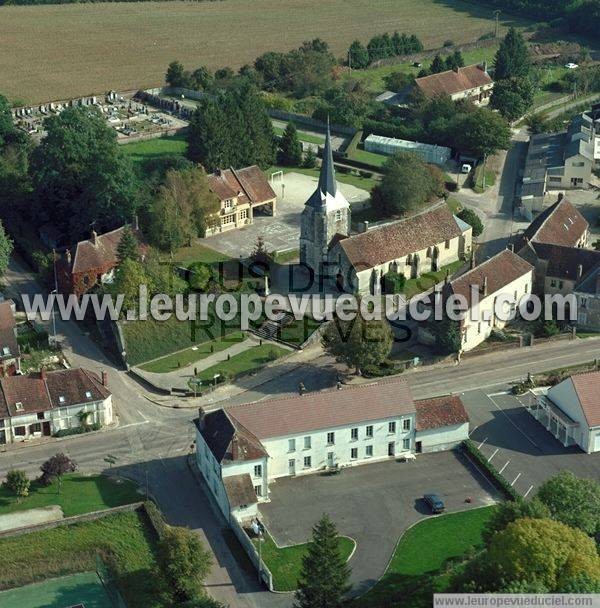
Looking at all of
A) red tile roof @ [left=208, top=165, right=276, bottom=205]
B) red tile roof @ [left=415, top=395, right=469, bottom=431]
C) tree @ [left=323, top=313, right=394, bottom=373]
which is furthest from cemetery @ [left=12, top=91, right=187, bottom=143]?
red tile roof @ [left=415, top=395, right=469, bottom=431]

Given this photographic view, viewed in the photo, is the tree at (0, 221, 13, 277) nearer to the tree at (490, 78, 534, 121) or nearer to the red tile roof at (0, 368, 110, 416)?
the red tile roof at (0, 368, 110, 416)

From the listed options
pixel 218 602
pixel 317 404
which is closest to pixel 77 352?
pixel 317 404

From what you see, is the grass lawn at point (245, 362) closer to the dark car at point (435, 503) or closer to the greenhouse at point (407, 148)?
the dark car at point (435, 503)

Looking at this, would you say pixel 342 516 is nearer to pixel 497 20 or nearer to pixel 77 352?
pixel 77 352

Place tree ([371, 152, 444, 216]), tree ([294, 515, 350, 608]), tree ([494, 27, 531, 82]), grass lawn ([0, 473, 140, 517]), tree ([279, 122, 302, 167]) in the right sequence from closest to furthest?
tree ([294, 515, 350, 608]) → grass lawn ([0, 473, 140, 517]) → tree ([371, 152, 444, 216]) → tree ([279, 122, 302, 167]) → tree ([494, 27, 531, 82])

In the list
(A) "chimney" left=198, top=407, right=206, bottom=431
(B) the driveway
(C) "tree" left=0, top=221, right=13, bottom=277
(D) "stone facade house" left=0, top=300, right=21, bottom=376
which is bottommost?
(B) the driveway

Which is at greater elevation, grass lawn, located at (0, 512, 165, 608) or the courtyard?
the courtyard
